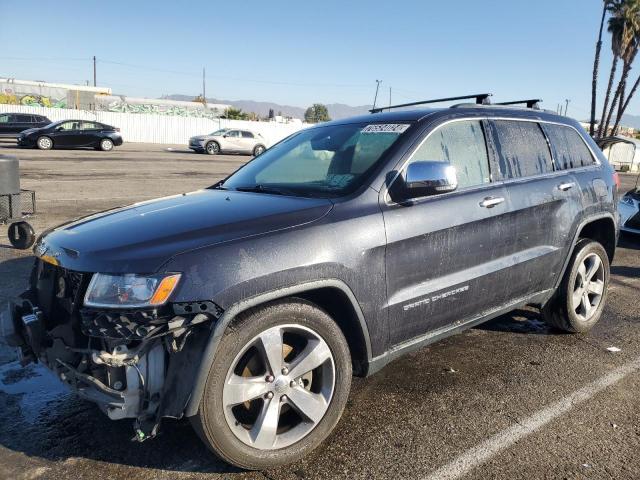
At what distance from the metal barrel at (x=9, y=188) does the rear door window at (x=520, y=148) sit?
6.53 meters

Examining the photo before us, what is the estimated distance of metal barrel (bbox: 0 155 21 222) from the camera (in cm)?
741

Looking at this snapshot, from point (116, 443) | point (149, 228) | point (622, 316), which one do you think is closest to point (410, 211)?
point (149, 228)

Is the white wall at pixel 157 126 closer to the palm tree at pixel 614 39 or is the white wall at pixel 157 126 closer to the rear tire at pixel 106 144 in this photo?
the rear tire at pixel 106 144

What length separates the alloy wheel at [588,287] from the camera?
4.40m

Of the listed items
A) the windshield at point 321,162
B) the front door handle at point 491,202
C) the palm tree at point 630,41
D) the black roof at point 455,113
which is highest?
the palm tree at point 630,41

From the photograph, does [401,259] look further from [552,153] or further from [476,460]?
[552,153]

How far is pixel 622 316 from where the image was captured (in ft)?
16.6

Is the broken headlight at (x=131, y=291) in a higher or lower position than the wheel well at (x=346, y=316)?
higher

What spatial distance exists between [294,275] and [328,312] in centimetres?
41

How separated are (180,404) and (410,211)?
1.59 m

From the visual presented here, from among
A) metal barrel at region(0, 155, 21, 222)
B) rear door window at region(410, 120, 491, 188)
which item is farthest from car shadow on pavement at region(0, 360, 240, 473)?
metal barrel at region(0, 155, 21, 222)

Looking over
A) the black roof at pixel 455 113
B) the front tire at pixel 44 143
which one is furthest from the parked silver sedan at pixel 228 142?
the black roof at pixel 455 113

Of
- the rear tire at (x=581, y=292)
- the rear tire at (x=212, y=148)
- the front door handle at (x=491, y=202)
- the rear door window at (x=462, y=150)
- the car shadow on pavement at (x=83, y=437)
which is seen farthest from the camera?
the rear tire at (x=212, y=148)

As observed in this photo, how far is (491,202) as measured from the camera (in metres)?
3.51
